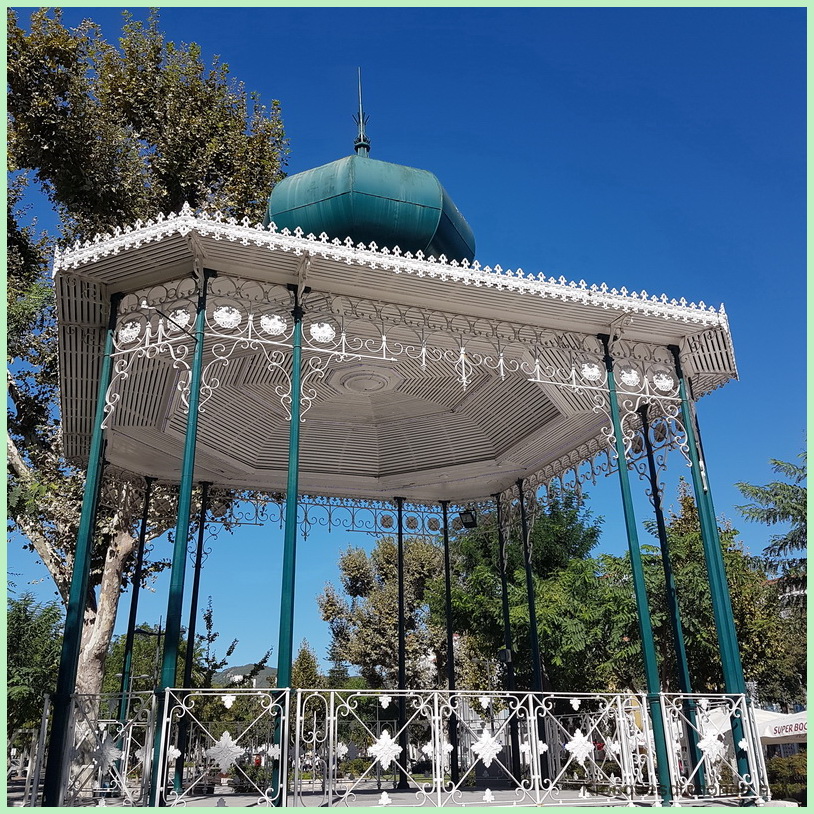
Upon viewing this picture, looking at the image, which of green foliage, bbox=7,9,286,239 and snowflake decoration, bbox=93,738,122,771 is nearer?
snowflake decoration, bbox=93,738,122,771

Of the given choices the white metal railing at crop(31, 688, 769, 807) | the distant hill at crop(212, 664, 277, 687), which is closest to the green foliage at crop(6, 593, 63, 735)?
the distant hill at crop(212, 664, 277, 687)

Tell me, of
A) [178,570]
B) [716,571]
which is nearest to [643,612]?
[716,571]

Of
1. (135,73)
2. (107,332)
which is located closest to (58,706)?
(107,332)

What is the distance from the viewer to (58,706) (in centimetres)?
702

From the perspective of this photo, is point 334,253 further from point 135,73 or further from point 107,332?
point 135,73

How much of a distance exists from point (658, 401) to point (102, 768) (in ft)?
25.5

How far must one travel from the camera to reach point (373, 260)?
27.7 feet

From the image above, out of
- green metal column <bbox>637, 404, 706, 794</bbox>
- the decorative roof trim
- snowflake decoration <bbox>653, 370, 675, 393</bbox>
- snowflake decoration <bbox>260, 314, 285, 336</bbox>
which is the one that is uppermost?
the decorative roof trim

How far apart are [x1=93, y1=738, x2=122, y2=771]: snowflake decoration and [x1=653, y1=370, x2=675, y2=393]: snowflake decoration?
765cm

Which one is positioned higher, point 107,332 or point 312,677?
point 107,332

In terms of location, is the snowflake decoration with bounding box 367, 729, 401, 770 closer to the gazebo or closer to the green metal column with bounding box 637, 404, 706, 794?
the gazebo

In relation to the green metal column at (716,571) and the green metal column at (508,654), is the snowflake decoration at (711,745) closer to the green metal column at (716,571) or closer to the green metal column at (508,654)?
the green metal column at (716,571)

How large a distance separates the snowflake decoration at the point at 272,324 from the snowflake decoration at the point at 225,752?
4.24 m

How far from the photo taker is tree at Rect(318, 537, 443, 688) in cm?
3006
